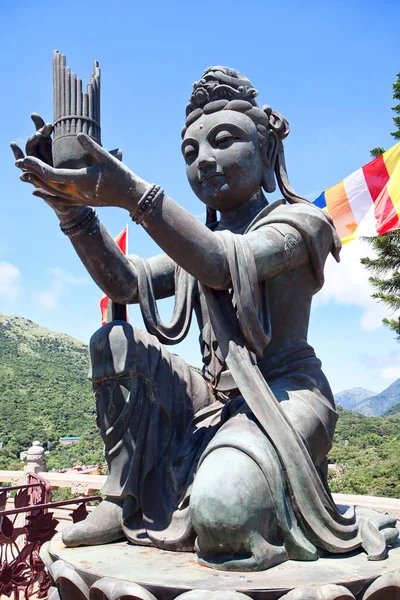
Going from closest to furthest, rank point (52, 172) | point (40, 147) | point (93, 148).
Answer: point (93, 148) → point (52, 172) → point (40, 147)

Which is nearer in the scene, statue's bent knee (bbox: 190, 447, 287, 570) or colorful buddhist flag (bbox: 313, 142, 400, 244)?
statue's bent knee (bbox: 190, 447, 287, 570)

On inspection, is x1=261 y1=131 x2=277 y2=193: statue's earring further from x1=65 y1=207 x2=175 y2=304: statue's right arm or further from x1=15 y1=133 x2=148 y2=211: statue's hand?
x1=15 y1=133 x2=148 y2=211: statue's hand

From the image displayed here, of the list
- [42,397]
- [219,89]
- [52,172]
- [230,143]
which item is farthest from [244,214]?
[42,397]

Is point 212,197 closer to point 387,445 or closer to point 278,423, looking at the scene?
point 278,423

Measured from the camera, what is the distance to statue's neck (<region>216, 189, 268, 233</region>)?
3.87 meters

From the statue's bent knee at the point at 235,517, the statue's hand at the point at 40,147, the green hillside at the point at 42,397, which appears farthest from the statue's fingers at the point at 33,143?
the green hillside at the point at 42,397

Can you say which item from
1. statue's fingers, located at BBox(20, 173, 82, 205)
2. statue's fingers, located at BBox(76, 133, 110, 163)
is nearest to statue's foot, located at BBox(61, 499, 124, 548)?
statue's fingers, located at BBox(20, 173, 82, 205)

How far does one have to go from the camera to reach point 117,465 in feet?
10.5

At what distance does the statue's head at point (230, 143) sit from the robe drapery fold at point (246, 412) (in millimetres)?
295

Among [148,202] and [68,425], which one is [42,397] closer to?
[68,425]

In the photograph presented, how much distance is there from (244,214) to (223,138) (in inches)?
20.3

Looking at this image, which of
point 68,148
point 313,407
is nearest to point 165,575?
point 313,407

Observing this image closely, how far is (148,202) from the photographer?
2.90 m

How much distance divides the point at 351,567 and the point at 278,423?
71cm
